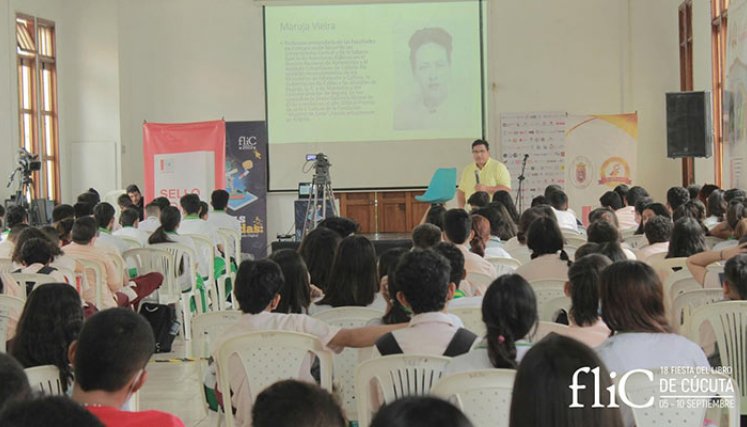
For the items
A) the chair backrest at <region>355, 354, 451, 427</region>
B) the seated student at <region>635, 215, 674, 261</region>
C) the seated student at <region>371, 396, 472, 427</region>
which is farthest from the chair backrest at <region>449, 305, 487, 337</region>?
the seated student at <region>371, 396, 472, 427</region>

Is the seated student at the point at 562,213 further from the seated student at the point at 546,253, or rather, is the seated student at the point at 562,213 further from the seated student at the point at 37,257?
the seated student at the point at 37,257

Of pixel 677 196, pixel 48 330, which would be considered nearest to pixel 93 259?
pixel 48 330

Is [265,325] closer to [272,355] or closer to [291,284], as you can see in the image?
[272,355]

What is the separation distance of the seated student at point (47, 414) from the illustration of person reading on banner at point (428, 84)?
11.8 m

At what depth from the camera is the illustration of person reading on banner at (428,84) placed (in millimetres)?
13133

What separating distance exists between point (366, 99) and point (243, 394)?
977cm

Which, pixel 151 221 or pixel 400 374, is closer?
pixel 400 374

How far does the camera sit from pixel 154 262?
7.47 m

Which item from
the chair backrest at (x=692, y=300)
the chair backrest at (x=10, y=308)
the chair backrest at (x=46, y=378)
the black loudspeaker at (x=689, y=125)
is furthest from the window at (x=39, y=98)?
the chair backrest at (x=46, y=378)

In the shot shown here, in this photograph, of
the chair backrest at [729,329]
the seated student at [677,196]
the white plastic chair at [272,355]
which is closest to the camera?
the white plastic chair at [272,355]

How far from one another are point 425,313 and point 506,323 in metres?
0.53

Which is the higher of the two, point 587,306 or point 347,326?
point 587,306

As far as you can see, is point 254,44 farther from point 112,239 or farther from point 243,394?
point 243,394

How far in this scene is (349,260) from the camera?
423 cm
